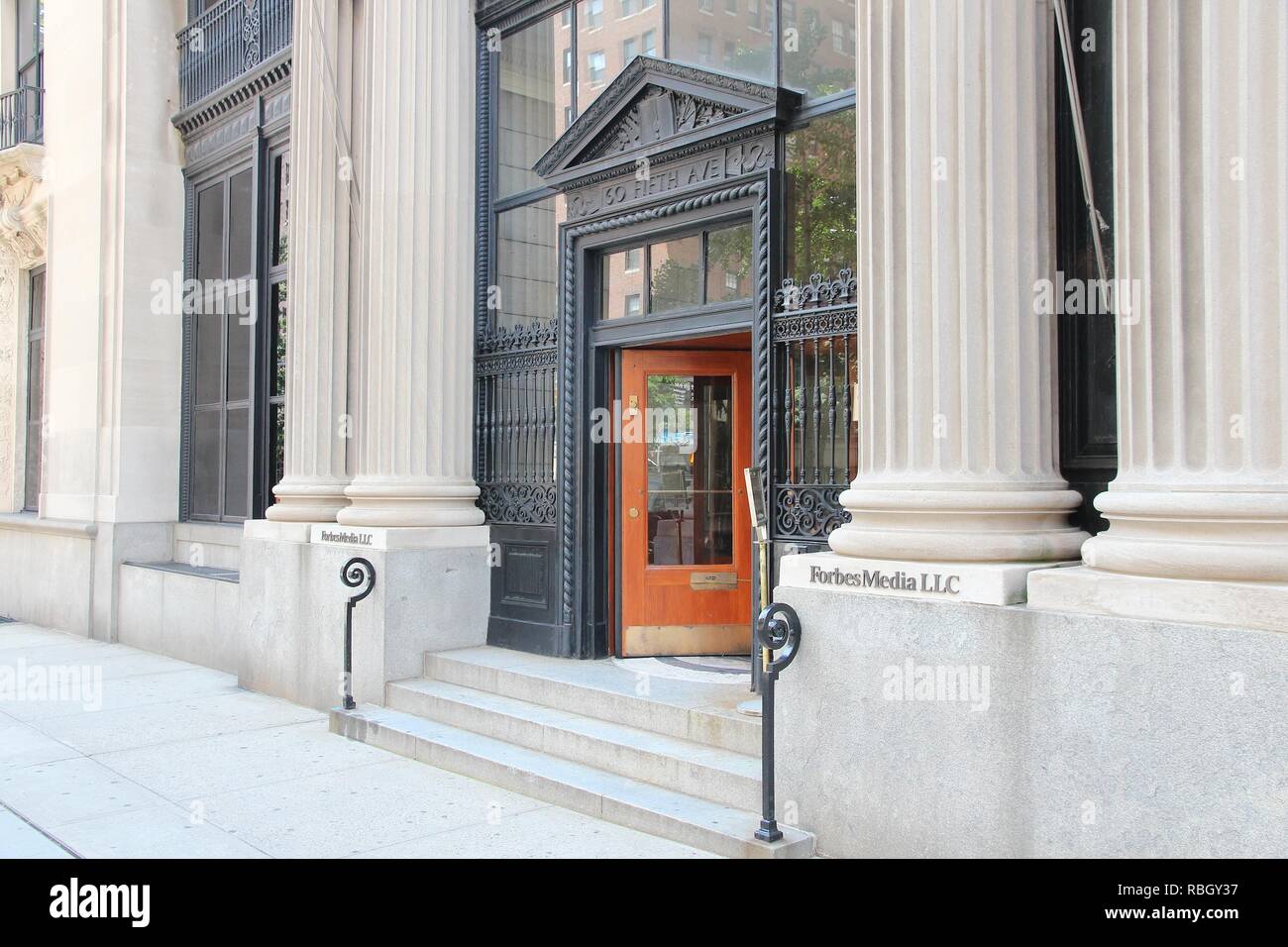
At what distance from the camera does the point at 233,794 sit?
6430 millimetres

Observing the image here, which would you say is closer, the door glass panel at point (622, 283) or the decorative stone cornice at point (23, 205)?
the door glass panel at point (622, 283)

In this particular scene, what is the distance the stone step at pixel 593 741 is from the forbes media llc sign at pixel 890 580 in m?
1.09

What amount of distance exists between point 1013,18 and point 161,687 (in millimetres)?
8557

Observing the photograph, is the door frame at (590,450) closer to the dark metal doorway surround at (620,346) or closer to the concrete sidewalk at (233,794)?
the dark metal doorway surround at (620,346)

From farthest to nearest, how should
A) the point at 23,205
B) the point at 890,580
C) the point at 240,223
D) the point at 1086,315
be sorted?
the point at 23,205
the point at 240,223
the point at 1086,315
the point at 890,580

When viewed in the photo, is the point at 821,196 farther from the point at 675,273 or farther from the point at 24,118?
the point at 24,118

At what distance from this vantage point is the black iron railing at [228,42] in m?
11.8

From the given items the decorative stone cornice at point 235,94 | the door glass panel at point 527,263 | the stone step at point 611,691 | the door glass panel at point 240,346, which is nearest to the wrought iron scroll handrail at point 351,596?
the stone step at point 611,691

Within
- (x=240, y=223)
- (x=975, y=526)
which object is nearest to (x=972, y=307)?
(x=975, y=526)

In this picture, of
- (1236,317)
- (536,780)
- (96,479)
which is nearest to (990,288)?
(1236,317)

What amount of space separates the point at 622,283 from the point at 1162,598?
5.07m

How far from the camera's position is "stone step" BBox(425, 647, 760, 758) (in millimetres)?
6184

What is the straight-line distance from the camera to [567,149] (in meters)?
8.58

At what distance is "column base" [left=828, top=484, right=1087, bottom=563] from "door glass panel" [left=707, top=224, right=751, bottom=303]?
102 inches
